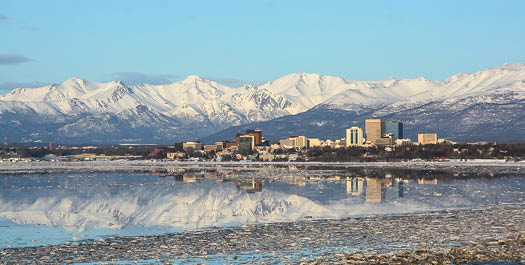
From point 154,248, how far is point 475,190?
46539mm

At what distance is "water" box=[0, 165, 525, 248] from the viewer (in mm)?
48438

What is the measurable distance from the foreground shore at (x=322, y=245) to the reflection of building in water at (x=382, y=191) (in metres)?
19.3

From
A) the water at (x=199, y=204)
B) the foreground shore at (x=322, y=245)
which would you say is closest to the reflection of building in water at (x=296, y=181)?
the water at (x=199, y=204)

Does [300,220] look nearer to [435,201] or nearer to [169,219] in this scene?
[169,219]

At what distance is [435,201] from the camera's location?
63.8 meters

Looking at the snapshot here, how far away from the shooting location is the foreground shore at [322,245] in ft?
116

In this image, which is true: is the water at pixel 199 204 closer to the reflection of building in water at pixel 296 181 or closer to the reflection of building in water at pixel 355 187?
the reflection of building in water at pixel 355 187

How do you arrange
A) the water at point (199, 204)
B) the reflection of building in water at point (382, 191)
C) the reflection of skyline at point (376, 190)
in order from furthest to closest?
1. the reflection of skyline at point (376, 190)
2. the reflection of building in water at point (382, 191)
3. the water at point (199, 204)

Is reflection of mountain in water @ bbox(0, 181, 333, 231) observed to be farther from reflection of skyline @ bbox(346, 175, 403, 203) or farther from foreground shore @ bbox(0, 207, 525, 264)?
reflection of skyline @ bbox(346, 175, 403, 203)

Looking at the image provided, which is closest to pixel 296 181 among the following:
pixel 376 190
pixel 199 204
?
pixel 376 190

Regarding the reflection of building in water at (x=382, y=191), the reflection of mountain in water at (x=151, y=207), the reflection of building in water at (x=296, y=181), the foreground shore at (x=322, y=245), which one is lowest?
the foreground shore at (x=322, y=245)

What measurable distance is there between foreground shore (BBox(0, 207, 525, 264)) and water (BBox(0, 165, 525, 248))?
12.5ft

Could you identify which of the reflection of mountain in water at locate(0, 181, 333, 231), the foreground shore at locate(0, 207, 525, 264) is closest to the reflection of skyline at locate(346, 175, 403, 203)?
the reflection of mountain in water at locate(0, 181, 333, 231)

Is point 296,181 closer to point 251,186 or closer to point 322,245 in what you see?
point 251,186
